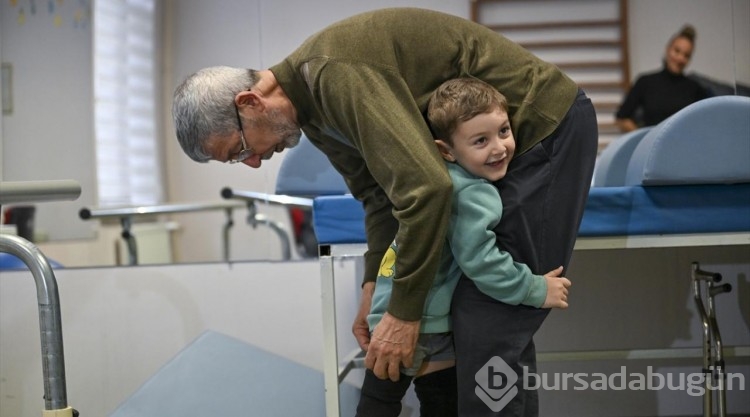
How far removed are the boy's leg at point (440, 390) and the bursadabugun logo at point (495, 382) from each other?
18 centimetres

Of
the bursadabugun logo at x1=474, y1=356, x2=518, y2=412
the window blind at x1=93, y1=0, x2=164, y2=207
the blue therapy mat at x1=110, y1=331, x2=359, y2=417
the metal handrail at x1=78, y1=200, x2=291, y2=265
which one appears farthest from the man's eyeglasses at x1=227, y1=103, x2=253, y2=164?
the window blind at x1=93, y1=0, x2=164, y2=207

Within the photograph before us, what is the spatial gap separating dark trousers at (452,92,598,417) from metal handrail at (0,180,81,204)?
905mm

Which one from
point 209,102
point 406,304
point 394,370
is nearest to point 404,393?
point 394,370

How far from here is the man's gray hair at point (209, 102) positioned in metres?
1.35

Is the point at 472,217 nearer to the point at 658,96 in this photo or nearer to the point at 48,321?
the point at 48,321

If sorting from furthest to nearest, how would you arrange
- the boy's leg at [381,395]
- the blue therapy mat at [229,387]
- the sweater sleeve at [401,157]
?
1. the blue therapy mat at [229,387]
2. the boy's leg at [381,395]
3. the sweater sleeve at [401,157]

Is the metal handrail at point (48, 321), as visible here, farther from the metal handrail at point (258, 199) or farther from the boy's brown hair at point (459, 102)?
the metal handrail at point (258, 199)

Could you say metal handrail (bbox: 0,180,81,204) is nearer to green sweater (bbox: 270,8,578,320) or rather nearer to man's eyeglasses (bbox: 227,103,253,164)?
man's eyeglasses (bbox: 227,103,253,164)

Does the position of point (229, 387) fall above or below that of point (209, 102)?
below

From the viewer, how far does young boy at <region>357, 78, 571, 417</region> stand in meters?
1.30

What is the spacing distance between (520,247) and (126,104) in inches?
71.8

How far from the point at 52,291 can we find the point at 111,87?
4.30 feet

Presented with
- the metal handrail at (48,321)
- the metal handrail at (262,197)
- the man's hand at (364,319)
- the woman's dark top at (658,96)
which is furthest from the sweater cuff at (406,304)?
the woman's dark top at (658,96)

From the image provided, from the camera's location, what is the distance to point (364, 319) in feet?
5.42
